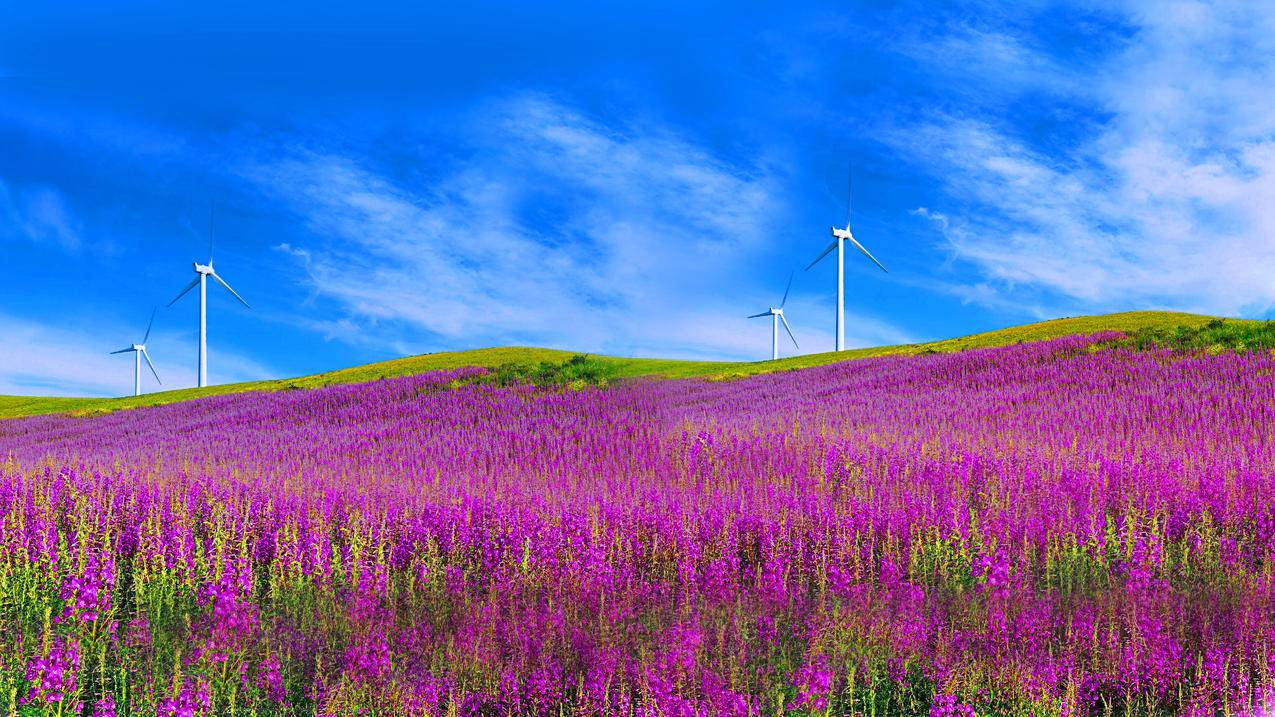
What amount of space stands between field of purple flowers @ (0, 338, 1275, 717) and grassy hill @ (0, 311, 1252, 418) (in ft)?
64.3

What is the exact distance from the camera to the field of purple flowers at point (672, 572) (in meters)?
4.12

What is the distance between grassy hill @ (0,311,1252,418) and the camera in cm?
3406

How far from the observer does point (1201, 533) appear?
21.9 ft

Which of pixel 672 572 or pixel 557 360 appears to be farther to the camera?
pixel 557 360

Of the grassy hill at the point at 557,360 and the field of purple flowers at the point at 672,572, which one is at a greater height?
the grassy hill at the point at 557,360

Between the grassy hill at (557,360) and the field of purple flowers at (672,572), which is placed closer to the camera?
the field of purple flowers at (672,572)

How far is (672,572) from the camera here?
612 cm

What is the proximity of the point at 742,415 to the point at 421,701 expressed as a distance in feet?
37.1

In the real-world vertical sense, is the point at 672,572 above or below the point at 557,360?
below

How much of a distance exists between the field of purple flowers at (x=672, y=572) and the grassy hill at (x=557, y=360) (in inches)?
771

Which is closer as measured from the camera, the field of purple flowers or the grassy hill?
the field of purple flowers

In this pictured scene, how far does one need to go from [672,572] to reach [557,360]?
30217 millimetres

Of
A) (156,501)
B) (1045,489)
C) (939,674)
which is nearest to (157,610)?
(156,501)

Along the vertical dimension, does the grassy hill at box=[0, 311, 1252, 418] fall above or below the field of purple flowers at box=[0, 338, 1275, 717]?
above
